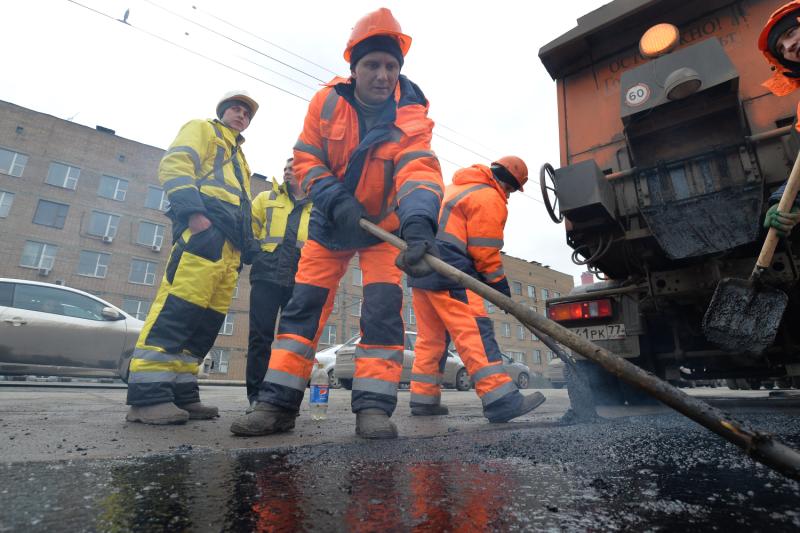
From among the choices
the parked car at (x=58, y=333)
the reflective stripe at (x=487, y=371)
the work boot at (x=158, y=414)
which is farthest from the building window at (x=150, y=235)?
the reflective stripe at (x=487, y=371)

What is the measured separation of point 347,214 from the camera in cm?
229

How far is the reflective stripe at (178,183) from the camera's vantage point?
2621 millimetres

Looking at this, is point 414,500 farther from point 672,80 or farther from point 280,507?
point 672,80

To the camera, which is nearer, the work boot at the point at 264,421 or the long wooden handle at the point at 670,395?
the long wooden handle at the point at 670,395

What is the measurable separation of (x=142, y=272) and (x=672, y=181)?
91.7ft

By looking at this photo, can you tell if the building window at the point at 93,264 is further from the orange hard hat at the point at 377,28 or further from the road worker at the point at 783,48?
the road worker at the point at 783,48

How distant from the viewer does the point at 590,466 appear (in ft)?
→ 4.47

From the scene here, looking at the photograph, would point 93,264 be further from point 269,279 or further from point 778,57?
point 778,57

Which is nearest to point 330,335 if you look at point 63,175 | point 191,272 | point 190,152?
point 63,175

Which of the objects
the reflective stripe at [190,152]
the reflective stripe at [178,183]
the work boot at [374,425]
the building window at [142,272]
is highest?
the building window at [142,272]

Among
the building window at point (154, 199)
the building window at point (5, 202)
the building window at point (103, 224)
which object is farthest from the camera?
the building window at point (154, 199)

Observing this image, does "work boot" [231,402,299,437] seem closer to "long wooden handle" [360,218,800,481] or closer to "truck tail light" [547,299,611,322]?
"long wooden handle" [360,218,800,481]

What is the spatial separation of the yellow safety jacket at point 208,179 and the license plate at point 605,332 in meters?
2.59

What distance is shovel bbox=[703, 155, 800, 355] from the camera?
2402 mm
